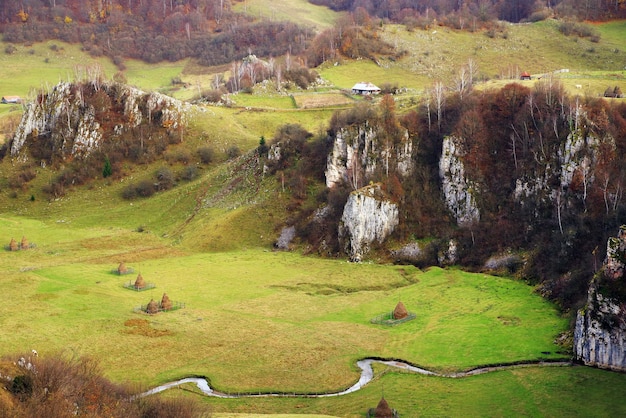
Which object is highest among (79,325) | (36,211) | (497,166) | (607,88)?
(607,88)

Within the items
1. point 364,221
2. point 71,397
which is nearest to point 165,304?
point 71,397

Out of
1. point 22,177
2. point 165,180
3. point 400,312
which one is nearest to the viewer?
point 400,312

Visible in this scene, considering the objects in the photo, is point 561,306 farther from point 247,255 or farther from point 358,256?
point 247,255

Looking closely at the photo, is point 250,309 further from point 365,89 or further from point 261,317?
point 365,89

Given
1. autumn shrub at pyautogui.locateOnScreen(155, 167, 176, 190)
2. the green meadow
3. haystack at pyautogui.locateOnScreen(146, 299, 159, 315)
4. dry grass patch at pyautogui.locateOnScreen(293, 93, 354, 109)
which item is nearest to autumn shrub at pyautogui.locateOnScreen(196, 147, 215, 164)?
the green meadow

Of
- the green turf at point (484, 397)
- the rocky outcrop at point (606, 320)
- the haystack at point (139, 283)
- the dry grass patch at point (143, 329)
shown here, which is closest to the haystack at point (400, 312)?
the green turf at point (484, 397)

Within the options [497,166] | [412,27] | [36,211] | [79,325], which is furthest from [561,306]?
[412,27]
